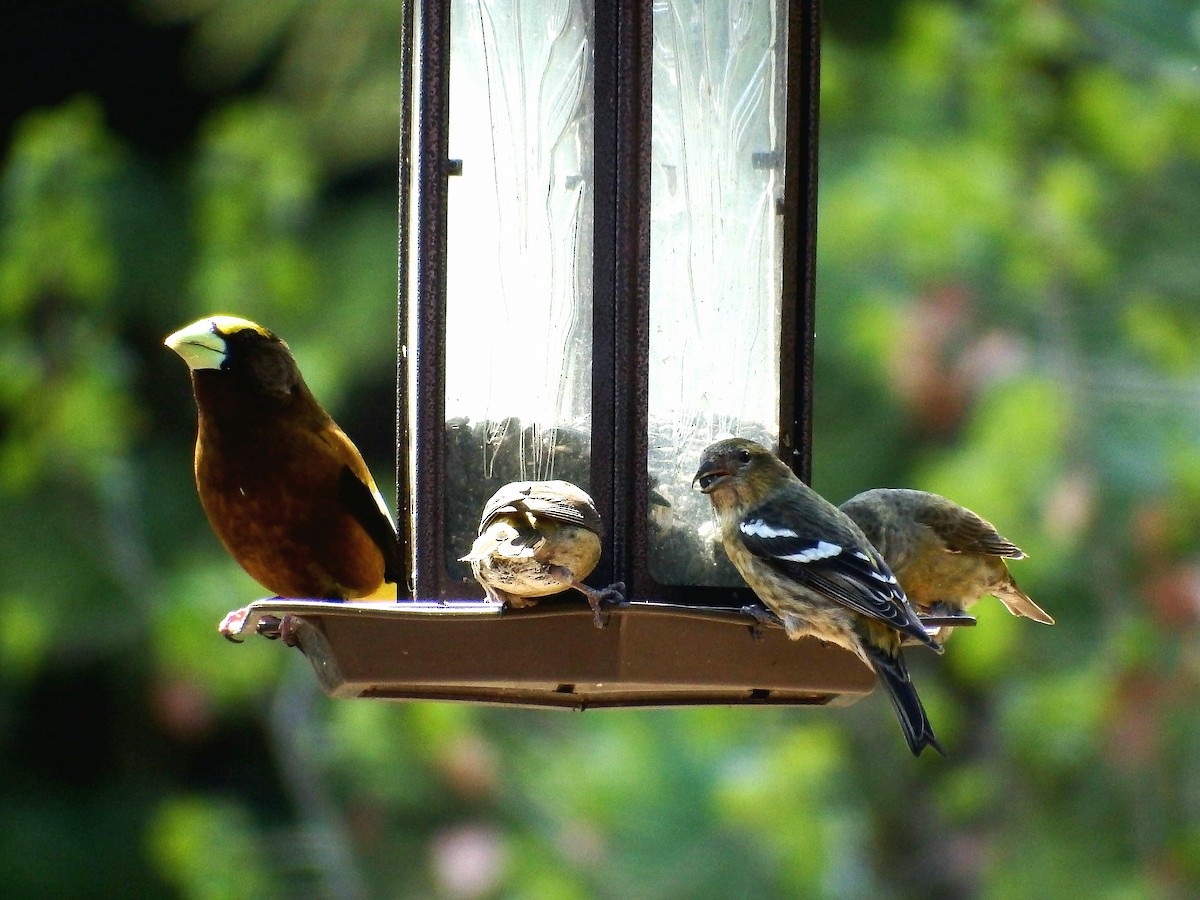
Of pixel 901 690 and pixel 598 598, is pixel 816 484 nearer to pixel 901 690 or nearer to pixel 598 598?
pixel 901 690

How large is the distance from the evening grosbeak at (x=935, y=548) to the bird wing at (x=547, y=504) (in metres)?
1.10

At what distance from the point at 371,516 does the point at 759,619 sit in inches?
41.4

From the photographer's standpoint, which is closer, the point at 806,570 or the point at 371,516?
the point at 806,570

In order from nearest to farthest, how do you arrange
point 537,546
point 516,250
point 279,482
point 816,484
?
point 537,546
point 516,250
point 279,482
point 816,484

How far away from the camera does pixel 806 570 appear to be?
399cm

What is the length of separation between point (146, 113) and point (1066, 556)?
5.78 m

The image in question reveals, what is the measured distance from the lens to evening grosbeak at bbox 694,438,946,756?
3.98 meters

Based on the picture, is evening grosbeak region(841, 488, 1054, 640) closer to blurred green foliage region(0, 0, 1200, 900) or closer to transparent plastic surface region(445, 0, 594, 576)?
transparent plastic surface region(445, 0, 594, 576)

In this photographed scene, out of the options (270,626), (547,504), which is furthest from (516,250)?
(270,626)

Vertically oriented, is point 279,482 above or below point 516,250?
below

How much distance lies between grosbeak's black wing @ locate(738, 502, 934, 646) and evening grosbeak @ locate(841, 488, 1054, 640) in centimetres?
53

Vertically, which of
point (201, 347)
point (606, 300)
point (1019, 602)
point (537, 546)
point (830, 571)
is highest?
point (606, 300)

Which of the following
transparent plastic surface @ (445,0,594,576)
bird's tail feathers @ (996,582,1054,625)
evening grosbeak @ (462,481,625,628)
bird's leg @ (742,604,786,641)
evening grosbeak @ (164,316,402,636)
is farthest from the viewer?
bird's tail feathers @ (996,582,1054,625)

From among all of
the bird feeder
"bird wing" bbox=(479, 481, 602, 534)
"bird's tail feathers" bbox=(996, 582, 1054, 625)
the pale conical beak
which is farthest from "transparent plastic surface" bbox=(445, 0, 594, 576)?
"bird's tail feathers" bbox=(996, 582, 1054, 625)
